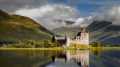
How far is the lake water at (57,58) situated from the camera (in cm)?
1830

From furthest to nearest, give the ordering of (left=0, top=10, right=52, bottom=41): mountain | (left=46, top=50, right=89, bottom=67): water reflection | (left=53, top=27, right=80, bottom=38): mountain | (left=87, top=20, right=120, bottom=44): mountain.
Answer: (left=87, top=20, right=120, bottom=44): mountain, (left=53, top=27, right=80, bottom=38): mountain, (left=0, top=10, right=52, bottom=41): mountain, (left=46, top=50, right=89, bottom=67): water reflection

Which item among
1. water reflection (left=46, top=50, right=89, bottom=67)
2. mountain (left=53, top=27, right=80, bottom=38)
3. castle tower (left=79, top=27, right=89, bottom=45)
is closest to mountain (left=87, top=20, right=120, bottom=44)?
Answer: castle tower (left=79, top=27, right=89, bottom=45)

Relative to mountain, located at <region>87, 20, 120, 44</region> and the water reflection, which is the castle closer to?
mountain, located at <region>87, 20, 120, 44</region>

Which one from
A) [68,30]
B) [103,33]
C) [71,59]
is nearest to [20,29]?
[68,30]

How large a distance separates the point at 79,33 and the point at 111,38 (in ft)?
6.63

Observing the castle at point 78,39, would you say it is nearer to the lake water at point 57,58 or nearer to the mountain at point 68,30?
the mountain at point 68,30

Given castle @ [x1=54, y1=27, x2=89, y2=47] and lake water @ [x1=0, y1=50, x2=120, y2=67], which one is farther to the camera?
castle @ [x1=54, y1=27, x2=89, y2=47]

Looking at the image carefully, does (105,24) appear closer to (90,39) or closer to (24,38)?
(90,39)

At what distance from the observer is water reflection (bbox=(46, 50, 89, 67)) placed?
18.3m

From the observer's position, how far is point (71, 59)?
19.5 metres

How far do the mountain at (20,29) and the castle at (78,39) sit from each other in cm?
72

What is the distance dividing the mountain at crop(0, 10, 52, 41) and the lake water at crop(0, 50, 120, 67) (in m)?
0.78

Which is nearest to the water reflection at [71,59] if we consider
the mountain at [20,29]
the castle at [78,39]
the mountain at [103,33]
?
the castle at [78,39]

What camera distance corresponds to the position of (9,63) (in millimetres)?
18359
